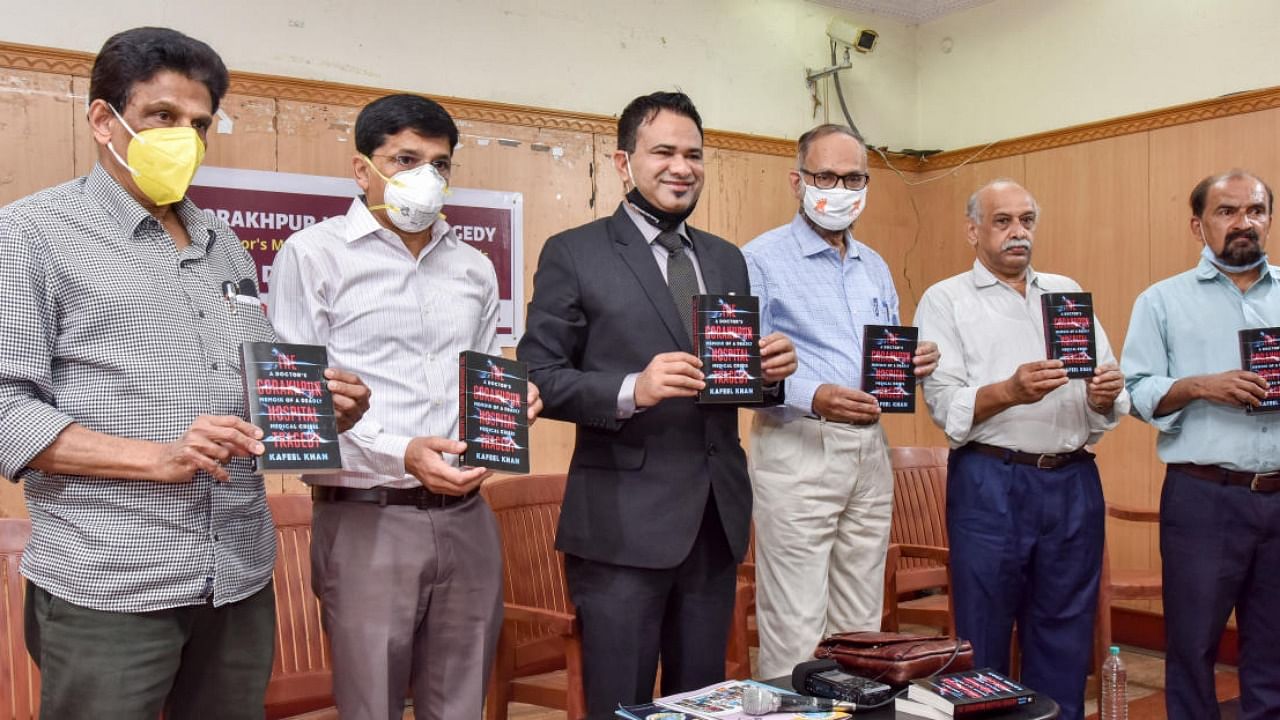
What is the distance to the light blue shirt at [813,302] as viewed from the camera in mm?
2842

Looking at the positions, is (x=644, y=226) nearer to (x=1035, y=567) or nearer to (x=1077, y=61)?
(x=1035, y=567)

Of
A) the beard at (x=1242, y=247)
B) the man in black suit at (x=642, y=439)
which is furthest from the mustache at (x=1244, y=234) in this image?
the man in black suit at (x=642, y=439)

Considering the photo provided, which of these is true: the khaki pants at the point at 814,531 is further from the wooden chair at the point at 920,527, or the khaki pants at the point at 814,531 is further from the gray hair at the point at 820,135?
the wooden chair at the point at 920,527

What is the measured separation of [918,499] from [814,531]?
1.84 metres

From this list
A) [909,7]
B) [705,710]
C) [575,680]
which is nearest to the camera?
[705,710]

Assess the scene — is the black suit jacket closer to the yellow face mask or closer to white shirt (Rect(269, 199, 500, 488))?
white shirt (Rect(269, 199, 500, 488))

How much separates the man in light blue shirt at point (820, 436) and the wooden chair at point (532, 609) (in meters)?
0.53

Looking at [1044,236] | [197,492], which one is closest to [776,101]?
[1044,236]

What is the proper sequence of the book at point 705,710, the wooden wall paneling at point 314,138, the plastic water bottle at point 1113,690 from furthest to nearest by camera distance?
the wooden wall paneling at point 314,138, the plastic water bottle at point 1113,690, the book at point 705,710

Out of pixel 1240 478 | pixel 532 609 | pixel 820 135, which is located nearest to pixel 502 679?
pixel 532 609

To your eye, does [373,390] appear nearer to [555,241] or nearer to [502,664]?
[555,241]

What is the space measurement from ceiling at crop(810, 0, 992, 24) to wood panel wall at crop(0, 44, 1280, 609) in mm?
859

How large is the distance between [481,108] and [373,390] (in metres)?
2.96

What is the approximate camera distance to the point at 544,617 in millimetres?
2746
